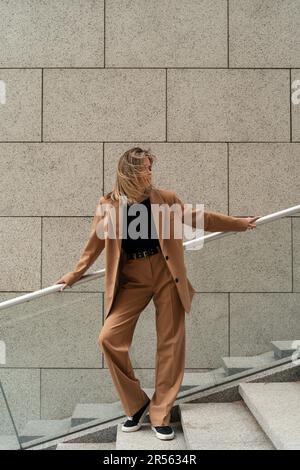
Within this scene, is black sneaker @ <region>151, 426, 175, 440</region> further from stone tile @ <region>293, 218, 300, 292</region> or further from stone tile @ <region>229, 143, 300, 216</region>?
stone tile @ <region>229, 143, 300, 216</region>

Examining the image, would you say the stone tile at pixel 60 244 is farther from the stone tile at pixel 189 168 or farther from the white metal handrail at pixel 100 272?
the white metal handrail at pixel 100 272

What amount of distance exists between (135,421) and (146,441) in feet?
0.73

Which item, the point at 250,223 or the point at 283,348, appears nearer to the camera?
the point at 250,223

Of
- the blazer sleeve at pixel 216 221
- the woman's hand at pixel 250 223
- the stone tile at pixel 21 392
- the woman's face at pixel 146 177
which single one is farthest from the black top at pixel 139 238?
the stone tile at pixel 21 392

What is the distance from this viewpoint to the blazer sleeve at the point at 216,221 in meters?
3.56

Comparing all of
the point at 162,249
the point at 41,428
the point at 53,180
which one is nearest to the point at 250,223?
the point at 162,249

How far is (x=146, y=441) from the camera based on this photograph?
3.44m

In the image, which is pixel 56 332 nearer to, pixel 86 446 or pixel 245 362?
pixel 86 446

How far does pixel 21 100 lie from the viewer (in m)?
5.50

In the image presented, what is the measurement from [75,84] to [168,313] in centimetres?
303

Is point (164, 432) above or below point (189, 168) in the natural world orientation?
below
